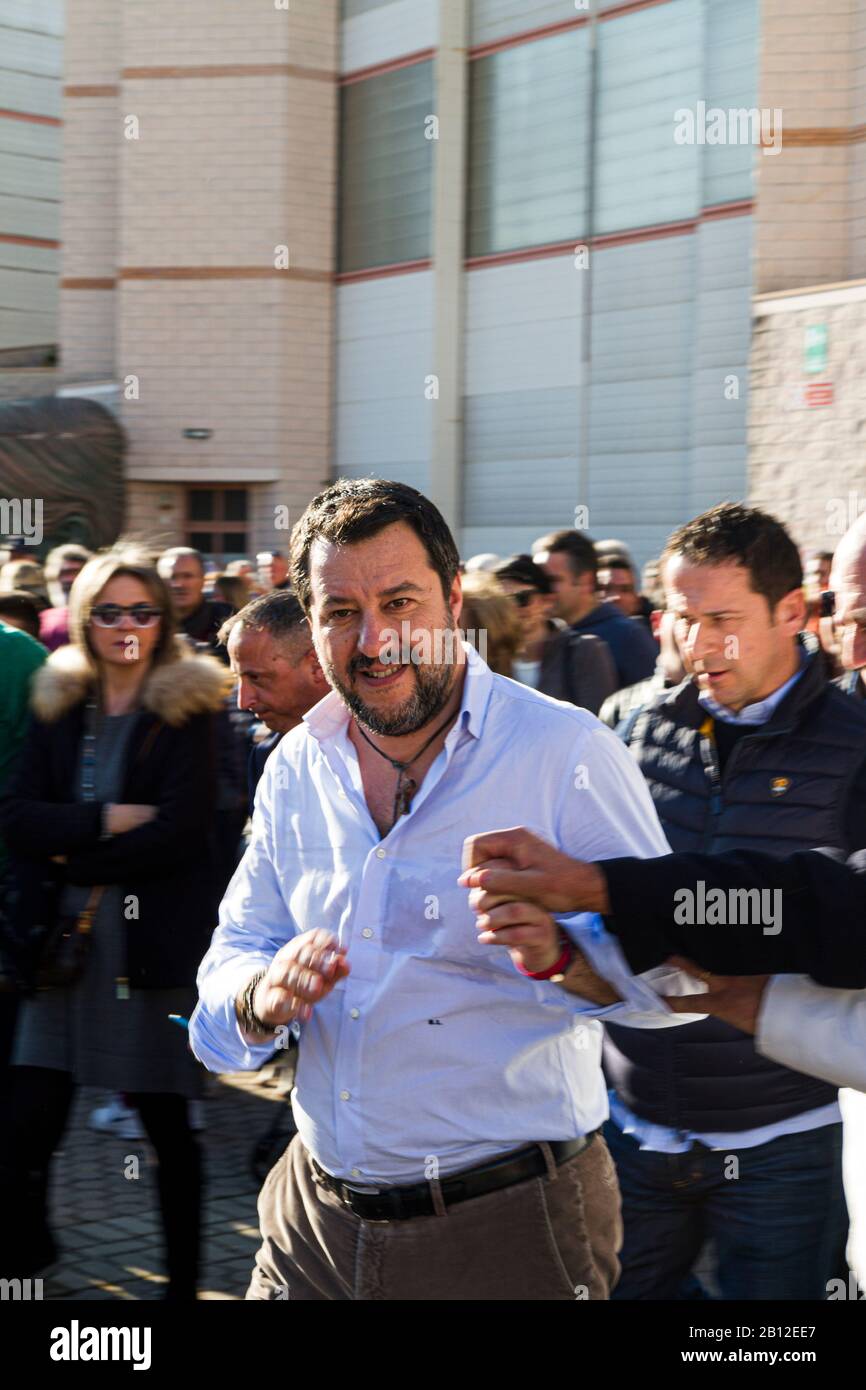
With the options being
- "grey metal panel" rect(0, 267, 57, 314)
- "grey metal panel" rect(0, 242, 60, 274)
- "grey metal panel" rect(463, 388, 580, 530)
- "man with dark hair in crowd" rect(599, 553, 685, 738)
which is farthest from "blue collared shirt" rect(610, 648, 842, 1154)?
"grey metal panel" rect(0, 242, 60, 274)

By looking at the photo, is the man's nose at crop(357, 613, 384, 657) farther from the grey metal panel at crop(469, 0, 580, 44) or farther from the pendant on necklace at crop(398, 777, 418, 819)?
the grey metal panel at crop(469, 0, 580, 44)

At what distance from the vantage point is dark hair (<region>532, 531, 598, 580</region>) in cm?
720

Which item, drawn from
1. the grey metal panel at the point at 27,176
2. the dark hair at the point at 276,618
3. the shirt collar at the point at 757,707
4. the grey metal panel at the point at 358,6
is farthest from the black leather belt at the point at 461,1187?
the grey metal panel at the point at 27,176

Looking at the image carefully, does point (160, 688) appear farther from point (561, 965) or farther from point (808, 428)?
point (808, 428)

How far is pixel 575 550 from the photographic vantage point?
7.21m

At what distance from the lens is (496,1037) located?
8.27 feet

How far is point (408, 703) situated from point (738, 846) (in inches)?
40.4

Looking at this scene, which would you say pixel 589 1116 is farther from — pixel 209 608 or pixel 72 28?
pixel 72 28

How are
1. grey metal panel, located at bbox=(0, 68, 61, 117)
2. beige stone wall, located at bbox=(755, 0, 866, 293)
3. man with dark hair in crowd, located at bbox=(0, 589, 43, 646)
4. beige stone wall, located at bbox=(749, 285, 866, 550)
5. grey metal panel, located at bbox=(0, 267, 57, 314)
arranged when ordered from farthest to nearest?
grey metal panel, located at bbox=(0, 68, 61, 117)
grey metal panel, located at bbox=(0, 267, 57, 314)
beige stone wall, located at bbox=(755, 0, 866, 293)
beige stone wall, located at bbox=(749, 285, 866, 550)
man with dark hair in crowd, located at bbox=(0, 589, 43, 646)

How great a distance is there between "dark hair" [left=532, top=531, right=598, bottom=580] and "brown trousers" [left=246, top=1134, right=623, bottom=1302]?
4.71 meters

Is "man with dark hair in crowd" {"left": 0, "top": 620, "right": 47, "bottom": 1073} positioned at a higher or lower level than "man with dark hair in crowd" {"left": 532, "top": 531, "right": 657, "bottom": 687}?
lower

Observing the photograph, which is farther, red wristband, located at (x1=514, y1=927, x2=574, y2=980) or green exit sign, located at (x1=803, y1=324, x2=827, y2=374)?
green exit sign, located at (x1=803, y1=324, x2=827, y2=374)

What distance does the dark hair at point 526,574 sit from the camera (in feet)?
22.5
